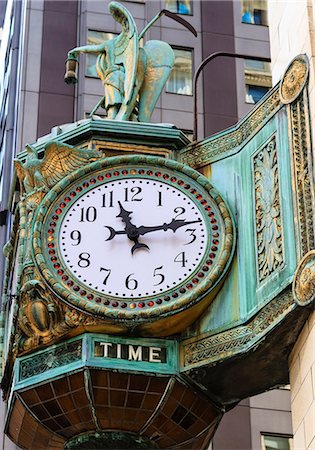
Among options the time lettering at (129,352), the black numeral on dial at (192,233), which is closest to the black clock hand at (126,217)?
the black numeral on dial at (192,233)

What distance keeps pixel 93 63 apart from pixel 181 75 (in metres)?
2.25

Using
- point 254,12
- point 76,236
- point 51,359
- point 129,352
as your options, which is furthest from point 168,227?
point 254,12

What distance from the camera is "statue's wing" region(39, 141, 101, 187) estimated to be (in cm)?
1830

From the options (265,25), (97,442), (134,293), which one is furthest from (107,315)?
(265,25)

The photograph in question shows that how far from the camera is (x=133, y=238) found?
1756 cm

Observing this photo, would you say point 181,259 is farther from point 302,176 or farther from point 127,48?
point 127,48

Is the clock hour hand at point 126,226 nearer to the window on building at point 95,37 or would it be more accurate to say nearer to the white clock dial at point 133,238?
the white clock dial at point 133,238

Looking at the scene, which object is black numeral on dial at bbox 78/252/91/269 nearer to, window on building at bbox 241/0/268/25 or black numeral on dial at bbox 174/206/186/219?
black numeral on dial at bbox 174/206/186/219

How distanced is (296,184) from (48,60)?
23022mm

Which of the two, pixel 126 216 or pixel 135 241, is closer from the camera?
pixel 135 241

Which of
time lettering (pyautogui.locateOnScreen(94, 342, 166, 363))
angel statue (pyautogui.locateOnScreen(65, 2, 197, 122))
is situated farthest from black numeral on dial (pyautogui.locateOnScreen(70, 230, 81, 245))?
angel statue (pyautogui.locateOnScreen(65, 2, 197, 122))

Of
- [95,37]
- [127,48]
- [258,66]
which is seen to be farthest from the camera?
[258,66]

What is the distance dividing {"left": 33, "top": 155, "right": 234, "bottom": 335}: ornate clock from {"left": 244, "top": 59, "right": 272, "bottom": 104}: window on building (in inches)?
832

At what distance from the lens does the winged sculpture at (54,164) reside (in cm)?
1830
